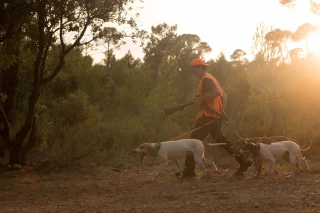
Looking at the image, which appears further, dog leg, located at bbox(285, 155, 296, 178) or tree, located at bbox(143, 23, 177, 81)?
tree, located at bbox(143, 23, 177, 81)

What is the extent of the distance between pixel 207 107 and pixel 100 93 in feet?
89.1

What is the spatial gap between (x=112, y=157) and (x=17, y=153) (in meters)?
3.13

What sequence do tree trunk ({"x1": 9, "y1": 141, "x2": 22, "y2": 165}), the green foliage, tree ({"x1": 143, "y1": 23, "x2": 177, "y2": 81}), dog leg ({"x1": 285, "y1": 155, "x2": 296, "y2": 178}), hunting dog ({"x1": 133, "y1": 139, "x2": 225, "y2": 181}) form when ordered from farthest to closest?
tree ({"x1": 143, "y1": 23, "x2": 177, "y2": 81})
the green foliage
tree trunk ({"x1": 9, "y1": 141, "x2": 22, "y2": 165})
hunting dog ({"x1": 133, "y1": 139, "x2": 225, "y2": 181})
dog leg ({"x1": 285, "y1": 155, "x2": 296, "y2": 178})

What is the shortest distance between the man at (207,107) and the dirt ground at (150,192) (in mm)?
438

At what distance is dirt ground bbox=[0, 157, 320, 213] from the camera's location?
575 cm

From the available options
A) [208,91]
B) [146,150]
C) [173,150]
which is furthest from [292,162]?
[146,150]

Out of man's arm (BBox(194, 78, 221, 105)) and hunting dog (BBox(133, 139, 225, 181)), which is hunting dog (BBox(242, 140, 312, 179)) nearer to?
hunting dog (BBox(133, 139, 225, 181))

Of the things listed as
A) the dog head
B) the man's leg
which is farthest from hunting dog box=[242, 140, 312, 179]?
the dog head

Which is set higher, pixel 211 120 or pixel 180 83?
pixel 180 83

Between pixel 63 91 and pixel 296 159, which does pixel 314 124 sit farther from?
pixel 63 91

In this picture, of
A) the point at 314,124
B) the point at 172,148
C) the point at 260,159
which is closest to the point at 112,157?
the point at 172,148

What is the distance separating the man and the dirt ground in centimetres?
44

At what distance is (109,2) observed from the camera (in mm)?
9977

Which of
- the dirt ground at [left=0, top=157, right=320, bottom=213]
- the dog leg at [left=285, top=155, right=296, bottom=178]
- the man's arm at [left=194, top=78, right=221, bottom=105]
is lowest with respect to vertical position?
the dirt ground at [left=0, top=157, right=320, bottom=213]
